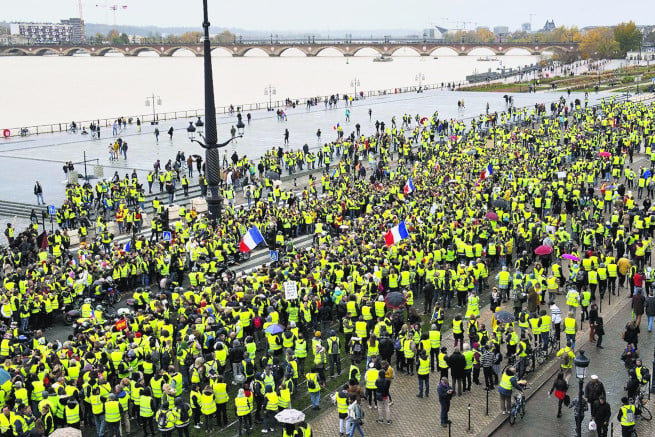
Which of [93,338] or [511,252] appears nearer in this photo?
[93,338]

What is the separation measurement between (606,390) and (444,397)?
4027 mm

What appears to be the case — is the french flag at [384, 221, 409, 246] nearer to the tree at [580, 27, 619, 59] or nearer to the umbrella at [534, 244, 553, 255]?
the umbrella at [534, 244, 553, 255]

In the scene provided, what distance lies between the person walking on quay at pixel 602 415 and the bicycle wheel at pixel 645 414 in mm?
1394

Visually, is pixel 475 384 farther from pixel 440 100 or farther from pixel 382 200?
pixel 440 100

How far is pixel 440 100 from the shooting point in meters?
84.1

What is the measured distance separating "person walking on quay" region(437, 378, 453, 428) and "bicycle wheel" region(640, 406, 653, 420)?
381cm

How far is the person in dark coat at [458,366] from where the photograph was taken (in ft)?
54.9

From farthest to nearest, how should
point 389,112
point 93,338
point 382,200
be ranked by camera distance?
point 389,112 < point 382,200 < point 93,338

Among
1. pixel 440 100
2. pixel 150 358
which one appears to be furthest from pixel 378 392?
pixel 440 100

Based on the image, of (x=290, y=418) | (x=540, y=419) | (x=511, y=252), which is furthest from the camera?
(x=511, y=252)

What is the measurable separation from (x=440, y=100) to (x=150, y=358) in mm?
70529

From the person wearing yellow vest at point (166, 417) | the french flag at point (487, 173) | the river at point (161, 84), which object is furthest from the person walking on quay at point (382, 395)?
the river at point (161, 84)

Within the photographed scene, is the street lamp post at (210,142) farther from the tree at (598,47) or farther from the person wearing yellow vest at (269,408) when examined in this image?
the tree at (598,47)

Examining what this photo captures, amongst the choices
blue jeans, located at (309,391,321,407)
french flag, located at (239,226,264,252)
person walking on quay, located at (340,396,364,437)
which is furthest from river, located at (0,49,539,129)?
person walking on quay, located at (340,396,364,437)
